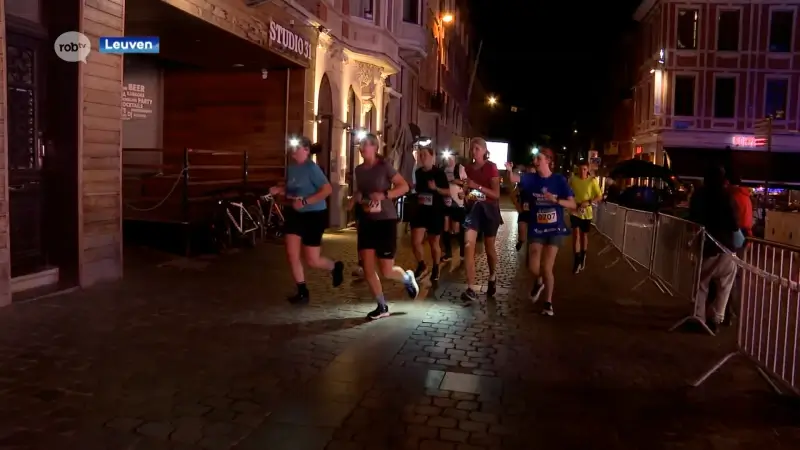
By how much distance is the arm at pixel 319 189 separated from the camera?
7.86 meters

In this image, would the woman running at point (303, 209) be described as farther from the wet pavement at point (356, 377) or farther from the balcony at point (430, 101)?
the balcony at point (430, 101)

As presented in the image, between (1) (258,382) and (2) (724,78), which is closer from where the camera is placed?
(1) (258,382)

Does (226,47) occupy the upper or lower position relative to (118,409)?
upper

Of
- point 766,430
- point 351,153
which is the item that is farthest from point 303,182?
point 351,153

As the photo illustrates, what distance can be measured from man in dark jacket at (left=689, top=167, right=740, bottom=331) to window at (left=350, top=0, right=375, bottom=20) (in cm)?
1329

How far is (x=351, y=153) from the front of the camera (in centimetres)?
2056

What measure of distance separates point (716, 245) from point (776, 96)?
109 ft

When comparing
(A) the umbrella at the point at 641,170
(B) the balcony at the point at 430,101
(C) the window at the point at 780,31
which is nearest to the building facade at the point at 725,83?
(C) the window at the point at 780,31

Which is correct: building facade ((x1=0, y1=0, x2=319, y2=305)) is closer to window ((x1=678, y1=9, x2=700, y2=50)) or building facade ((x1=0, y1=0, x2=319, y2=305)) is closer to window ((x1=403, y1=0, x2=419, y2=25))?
window ((x1=403, y1=0, x2=419, y2=25))

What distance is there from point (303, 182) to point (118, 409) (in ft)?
12.6

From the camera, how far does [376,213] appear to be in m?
7.67

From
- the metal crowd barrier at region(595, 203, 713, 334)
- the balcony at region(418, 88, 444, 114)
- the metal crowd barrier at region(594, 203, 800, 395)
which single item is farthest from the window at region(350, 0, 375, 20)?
the balcony at region(418, 88, 444, 114)

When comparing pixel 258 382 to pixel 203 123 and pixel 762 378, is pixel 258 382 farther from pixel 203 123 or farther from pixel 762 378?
pixel 203 123

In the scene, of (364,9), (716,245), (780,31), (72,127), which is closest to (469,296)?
(716,245)
